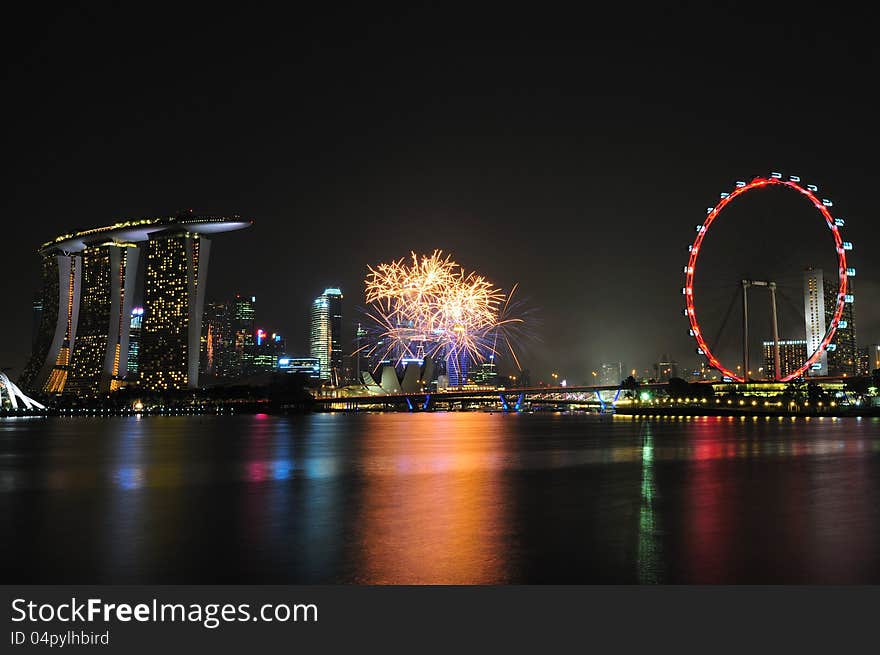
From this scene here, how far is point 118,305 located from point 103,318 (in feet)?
17.2

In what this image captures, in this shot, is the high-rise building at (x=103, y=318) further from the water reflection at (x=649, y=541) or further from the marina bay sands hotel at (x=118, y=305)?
the water reflection at (x=649, y=541)

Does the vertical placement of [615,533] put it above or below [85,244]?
below

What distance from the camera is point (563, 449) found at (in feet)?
132

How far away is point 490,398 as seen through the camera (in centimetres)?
12400

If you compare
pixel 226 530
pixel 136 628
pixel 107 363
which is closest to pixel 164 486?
pixel 226 530

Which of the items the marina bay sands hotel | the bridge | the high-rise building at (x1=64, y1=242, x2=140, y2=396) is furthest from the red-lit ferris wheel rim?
the high-rise building at (x1=64, y1=242, x2=140, y2=396)

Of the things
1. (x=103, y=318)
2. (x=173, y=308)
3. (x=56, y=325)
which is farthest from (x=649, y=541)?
(x=56, y=325)

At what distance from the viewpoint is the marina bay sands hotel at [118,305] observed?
159 m

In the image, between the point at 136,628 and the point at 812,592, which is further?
the point at 812,592

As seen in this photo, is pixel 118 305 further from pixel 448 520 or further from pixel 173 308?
pixel 448 520

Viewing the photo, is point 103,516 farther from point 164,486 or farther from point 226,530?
point 164,486

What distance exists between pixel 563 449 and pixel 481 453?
220 inches

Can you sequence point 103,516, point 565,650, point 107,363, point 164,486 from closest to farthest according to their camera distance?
point 565,650
point 103,516
point 164,486
point 107,363

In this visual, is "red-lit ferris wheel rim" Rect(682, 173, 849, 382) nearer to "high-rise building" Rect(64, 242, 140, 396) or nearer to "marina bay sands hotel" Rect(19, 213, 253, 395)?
"marina bay sands hotel" Rect(19, 213, 253, 395)
